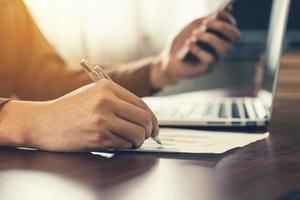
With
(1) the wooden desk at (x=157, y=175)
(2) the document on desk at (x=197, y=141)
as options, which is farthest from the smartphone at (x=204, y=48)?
(1) the wooden desk at (x=157, y=175)

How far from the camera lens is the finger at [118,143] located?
74cm

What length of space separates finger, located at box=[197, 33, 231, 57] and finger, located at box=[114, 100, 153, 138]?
494mm

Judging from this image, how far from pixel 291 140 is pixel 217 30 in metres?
0.43

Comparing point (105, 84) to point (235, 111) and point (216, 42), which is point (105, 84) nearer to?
point (235, 111)

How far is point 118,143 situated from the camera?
29.2 inches

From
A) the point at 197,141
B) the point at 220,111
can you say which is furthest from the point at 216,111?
the point at 197,141

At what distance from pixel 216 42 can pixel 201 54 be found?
43mm

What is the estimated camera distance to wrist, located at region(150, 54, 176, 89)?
139cm

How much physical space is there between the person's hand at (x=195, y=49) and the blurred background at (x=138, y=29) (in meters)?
0.04

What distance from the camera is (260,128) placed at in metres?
0.96

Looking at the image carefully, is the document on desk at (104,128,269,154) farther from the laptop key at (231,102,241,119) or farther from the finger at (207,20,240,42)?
the finger at (207,20,240,42)

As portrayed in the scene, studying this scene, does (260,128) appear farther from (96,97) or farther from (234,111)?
(96,97)

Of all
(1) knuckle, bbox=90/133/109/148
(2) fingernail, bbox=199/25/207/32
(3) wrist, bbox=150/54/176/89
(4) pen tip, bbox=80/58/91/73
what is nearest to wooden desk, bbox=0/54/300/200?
(1) knuckle, bbox=90/133/109/148

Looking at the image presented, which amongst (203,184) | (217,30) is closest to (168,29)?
(217,30)
